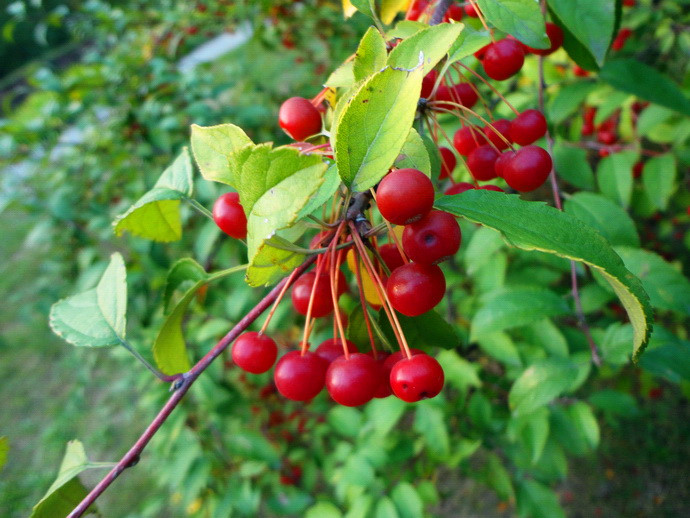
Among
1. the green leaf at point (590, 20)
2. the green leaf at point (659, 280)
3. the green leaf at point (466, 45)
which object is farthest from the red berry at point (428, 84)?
the green leaf at point (659, 280)

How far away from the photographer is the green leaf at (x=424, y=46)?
683 millimetres

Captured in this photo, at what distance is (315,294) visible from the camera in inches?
33.4

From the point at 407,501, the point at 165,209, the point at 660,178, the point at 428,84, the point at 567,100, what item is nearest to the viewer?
the point at 428,84

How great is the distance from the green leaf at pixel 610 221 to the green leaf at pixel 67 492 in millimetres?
1342

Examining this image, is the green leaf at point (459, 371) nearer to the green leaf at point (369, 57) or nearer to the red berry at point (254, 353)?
the red berry at point (254, 353)

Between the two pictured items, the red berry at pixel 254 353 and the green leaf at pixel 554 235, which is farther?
the red berry at pixel 254 353

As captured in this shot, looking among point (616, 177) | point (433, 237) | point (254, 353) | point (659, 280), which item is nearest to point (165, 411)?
point (254, 353)

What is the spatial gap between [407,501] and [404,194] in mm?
1598

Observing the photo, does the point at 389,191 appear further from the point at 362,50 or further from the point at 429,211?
the point at 362,50

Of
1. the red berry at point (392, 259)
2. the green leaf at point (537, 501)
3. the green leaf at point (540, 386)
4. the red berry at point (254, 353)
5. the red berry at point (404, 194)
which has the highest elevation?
the red berry at point (404, 194)

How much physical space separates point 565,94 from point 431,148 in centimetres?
106

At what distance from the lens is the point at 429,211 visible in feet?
2.19

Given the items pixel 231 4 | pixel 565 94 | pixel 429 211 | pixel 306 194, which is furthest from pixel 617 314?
pixel 231 4

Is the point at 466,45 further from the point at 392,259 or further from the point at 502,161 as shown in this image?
the point at 392,259
